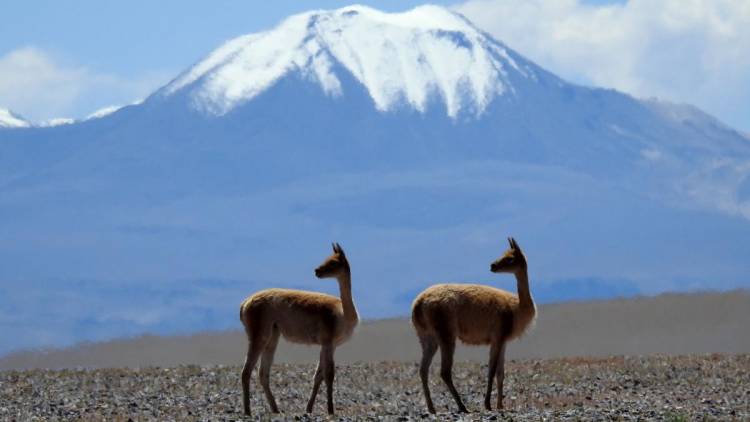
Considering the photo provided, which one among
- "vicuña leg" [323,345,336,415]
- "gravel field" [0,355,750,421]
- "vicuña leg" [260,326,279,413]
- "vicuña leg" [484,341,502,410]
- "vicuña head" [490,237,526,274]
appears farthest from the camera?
"vicuña leg" [260,326,279,413]

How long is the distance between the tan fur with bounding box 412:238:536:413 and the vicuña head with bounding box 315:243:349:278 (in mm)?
1197

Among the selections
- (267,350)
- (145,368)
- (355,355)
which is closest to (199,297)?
(355,355)

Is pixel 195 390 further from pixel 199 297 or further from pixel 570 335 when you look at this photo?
pixel 199 297

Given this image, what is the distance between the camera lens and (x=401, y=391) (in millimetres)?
29250

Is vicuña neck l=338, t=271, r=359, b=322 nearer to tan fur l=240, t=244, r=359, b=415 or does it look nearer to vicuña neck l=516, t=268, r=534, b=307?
tan fur l=240, t=244, r=359, b=415

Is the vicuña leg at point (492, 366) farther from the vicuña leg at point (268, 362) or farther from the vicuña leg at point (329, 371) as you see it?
the vicuña leg at point (268, 362)

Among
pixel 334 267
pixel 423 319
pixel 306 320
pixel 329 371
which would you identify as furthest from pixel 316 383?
pixel 423 319

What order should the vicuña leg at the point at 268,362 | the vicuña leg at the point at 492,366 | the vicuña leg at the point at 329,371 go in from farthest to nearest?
the vicuña leg at the point at 268,362 < the vicuña leg at the point at 492,366 < the vicuña leg at the point at 329,371

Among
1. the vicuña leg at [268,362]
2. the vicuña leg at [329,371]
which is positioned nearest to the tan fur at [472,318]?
the vicuña leg at [329,371]

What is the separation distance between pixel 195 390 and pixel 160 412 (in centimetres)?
436

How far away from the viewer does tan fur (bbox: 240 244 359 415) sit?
2214 cm

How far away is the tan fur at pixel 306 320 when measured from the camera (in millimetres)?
22141

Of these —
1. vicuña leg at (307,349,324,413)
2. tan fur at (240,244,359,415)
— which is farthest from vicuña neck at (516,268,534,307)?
vicuña leg at (307,349,324,413)

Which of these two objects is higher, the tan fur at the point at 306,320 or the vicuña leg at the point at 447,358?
the tan fur at the point at 306,320
